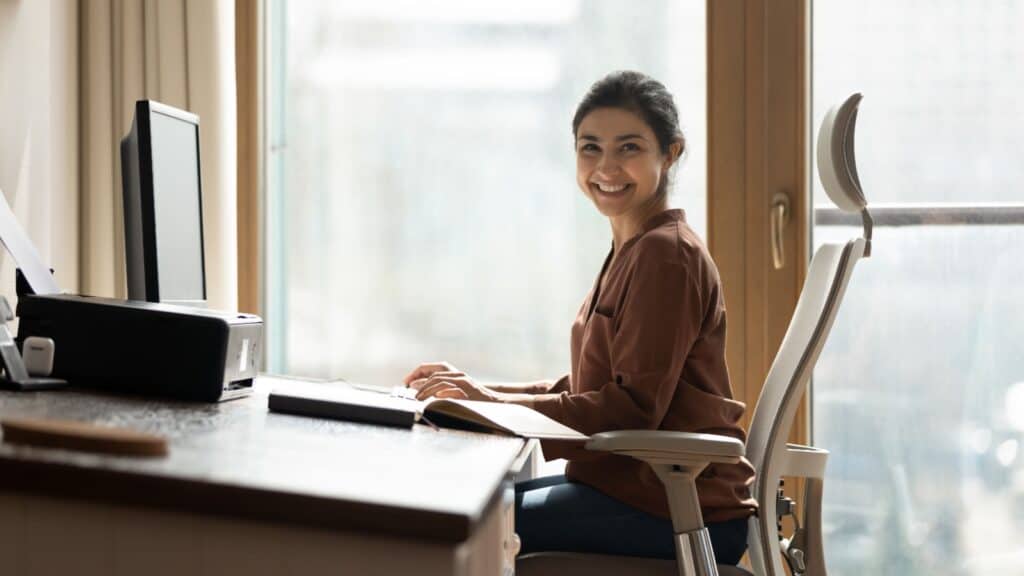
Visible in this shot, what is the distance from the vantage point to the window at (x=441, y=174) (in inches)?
102

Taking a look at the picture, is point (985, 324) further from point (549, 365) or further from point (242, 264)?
point (242, 264)

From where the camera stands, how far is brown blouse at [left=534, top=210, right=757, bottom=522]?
5.29 feet

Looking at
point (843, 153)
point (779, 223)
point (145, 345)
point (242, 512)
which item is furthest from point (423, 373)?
point (242, 512)

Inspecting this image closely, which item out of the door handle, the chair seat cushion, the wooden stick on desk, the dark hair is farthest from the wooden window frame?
the wooden stick on desk

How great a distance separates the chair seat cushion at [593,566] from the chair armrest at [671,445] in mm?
224

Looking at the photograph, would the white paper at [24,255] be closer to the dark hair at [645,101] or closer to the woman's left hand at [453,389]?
the woman's left hand at [453,389]

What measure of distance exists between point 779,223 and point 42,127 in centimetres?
160

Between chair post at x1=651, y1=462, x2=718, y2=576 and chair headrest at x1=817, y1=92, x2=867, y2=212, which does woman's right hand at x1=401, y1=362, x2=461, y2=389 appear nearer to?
chair post at x1=651, y1=462, x2=718, y2=576

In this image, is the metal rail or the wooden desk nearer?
the wooden desk

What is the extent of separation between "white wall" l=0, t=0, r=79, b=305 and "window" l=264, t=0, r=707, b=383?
50 cm

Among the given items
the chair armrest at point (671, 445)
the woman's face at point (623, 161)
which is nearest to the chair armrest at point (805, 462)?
the chair armrest at point (671, 445)

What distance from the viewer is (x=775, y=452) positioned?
1.60 metres

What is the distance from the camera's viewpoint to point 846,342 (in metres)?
2.41

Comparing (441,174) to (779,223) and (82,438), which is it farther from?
(82,438)
